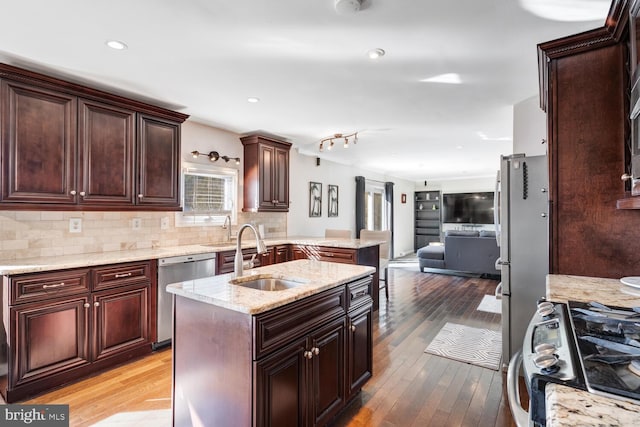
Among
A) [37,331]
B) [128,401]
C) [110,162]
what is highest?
[110,162]

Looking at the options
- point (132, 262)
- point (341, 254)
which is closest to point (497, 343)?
point (341, 254)

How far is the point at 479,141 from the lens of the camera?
498 centimetres

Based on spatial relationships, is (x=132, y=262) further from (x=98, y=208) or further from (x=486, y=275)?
(x=486, y=275)

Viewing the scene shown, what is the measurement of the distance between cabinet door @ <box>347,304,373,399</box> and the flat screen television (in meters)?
7.83

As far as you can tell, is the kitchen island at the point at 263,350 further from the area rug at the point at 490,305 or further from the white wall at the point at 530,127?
the area rug at the point at 490,305

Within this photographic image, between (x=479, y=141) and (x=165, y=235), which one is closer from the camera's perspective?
(x=165, y=235)

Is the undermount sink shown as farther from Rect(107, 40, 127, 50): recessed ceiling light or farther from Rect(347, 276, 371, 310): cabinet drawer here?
Rect(107, 40, 127, 50): recessed ceiling light

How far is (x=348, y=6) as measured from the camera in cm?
173

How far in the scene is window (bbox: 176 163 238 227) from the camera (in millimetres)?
3926

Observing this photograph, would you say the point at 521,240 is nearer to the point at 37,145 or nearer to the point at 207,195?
the point at 207,195

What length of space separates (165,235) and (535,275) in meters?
3.67

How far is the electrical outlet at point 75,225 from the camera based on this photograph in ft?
9.69

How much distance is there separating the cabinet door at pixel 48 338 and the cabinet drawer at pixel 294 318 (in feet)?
6.21

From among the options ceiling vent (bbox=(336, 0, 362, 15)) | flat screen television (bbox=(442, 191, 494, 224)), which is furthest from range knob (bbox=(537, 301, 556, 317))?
flat screen television (bbox=(442, 191, 494, 224))
